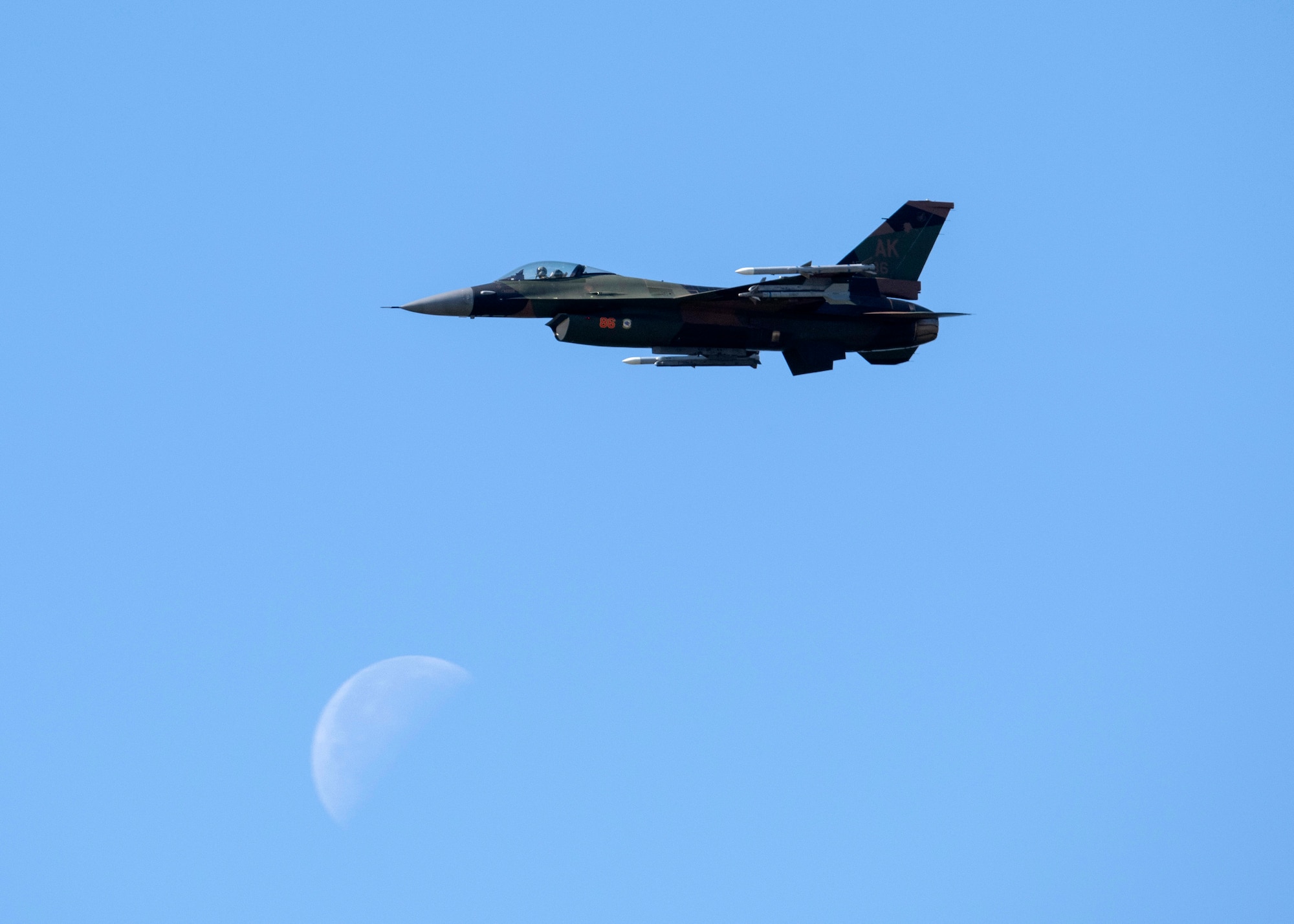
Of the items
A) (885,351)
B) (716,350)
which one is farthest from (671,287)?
(885,351)

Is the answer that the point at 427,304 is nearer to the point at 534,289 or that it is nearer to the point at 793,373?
the point at 534,289

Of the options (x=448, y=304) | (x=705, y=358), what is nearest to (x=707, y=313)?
(x=705, y=358)

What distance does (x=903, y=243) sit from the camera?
1697 inches

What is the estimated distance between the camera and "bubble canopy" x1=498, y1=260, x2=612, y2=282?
40.3 m

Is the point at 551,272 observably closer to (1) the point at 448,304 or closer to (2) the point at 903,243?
(1) the point at 448,304

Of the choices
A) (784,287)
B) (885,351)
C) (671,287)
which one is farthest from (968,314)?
(671,287)

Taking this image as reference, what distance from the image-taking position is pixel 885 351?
138 feet

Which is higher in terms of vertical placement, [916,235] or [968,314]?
[916,235]

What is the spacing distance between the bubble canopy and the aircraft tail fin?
7.99 metres

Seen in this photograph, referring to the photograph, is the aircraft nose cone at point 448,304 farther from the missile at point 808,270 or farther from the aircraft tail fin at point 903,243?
the aircraft tail fin at point 903,243

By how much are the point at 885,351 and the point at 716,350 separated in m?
5.09

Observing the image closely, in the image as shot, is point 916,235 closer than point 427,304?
No

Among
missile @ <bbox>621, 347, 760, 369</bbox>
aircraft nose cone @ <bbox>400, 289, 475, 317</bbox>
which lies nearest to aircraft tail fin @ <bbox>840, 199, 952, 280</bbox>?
missile @ <bbox>621, 347, 760, 369</bbox>

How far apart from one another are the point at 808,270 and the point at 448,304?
970cm
